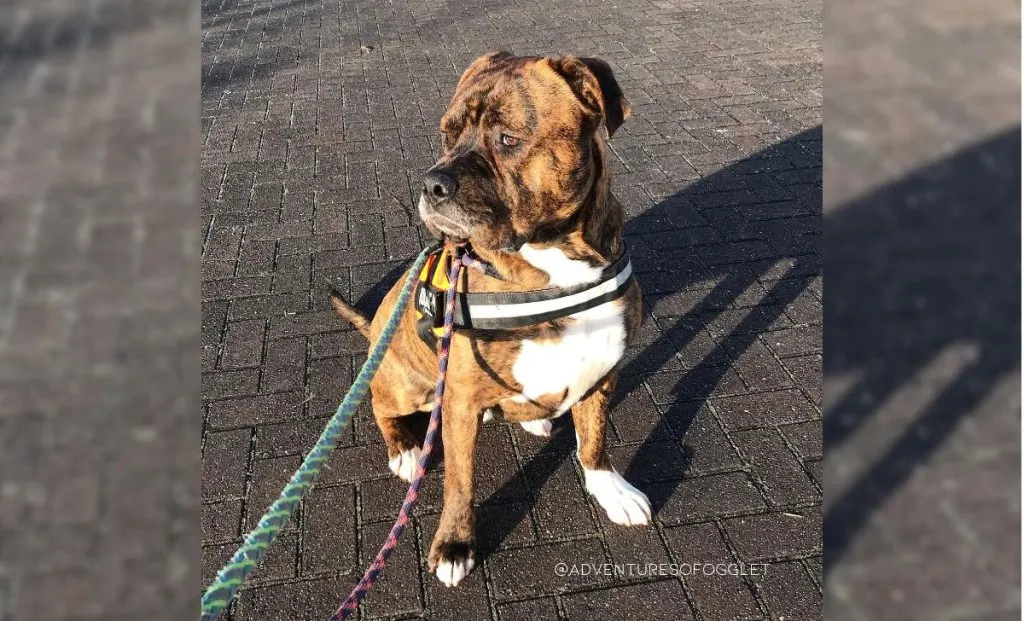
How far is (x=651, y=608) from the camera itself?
2.70 m

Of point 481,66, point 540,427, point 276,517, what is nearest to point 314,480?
point 276,517

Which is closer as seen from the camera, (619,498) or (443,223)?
(443,223)

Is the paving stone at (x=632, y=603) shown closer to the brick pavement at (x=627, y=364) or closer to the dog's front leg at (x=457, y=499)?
the brick pavement at (x=627, y=364)

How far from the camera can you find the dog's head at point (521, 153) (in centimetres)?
232

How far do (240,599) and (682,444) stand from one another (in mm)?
2020

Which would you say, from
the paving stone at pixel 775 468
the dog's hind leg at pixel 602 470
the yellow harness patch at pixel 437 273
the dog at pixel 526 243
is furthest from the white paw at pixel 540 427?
the yellow harness patch at pixel 437 273

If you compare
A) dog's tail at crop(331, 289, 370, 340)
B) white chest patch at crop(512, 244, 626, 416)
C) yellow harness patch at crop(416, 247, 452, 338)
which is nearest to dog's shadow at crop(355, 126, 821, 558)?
dog's tail at crop(331, 289, 370, 340)

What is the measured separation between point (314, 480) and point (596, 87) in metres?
1.59

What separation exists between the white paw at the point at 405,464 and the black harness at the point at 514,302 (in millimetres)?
858

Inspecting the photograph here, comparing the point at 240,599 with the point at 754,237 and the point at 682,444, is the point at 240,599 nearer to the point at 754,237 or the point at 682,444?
the point at 682,444

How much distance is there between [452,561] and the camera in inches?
111

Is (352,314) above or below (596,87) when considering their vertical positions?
below

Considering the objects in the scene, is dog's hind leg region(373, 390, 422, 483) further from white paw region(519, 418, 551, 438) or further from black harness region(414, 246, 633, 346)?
black harness region(414, 246, 633, 346)

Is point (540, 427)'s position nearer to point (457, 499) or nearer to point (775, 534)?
point (457, 499)
